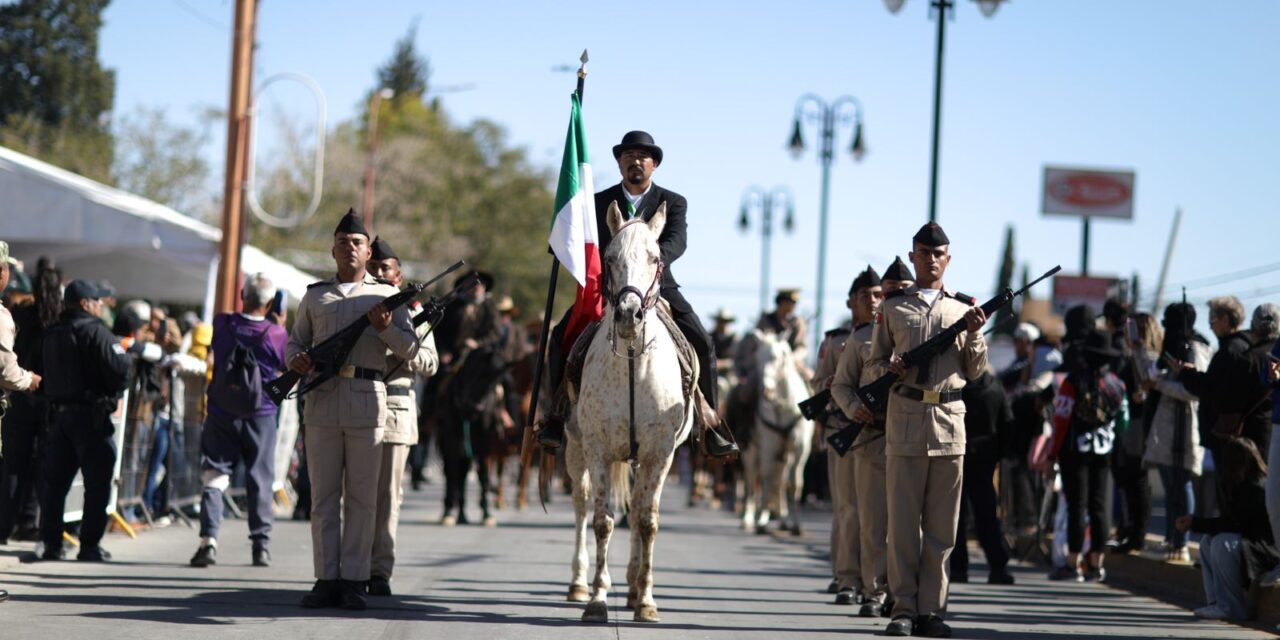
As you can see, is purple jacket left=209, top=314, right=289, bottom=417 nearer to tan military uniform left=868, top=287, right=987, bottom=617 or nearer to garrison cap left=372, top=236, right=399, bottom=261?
garrison cap left=372, top=236, right=399, bottom=261

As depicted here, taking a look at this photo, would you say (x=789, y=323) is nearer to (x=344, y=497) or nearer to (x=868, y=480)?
(x=868, y=480)

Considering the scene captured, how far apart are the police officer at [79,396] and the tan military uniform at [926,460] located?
6147mm

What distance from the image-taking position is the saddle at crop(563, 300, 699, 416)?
1220 centimetres

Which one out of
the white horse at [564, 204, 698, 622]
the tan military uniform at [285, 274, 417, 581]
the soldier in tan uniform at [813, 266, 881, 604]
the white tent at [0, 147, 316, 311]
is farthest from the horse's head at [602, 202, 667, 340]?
the white tent at [0, 147, 316, 311]

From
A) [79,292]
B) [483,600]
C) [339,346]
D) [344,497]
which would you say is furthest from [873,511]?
[79,292]

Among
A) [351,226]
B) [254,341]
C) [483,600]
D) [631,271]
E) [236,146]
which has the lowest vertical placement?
[483,600]

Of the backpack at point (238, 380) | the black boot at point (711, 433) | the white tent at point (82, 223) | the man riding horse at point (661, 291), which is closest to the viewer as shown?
the man riding horse at point (661, 291)

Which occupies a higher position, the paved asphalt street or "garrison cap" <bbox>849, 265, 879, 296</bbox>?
"garrison cap" <bbox>849, 265, 879, 296</bbox>

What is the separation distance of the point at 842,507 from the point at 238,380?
5105 millimetres

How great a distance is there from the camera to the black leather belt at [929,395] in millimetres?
11086

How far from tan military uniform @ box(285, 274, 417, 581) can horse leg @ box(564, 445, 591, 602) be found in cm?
175

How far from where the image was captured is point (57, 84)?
5853cm

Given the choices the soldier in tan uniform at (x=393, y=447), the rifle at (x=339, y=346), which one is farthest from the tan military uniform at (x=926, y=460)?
the soldier in tan uniform at (x=393, y=447)

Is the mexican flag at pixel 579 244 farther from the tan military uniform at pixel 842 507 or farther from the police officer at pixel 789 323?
the police officer at pixel 789 323
